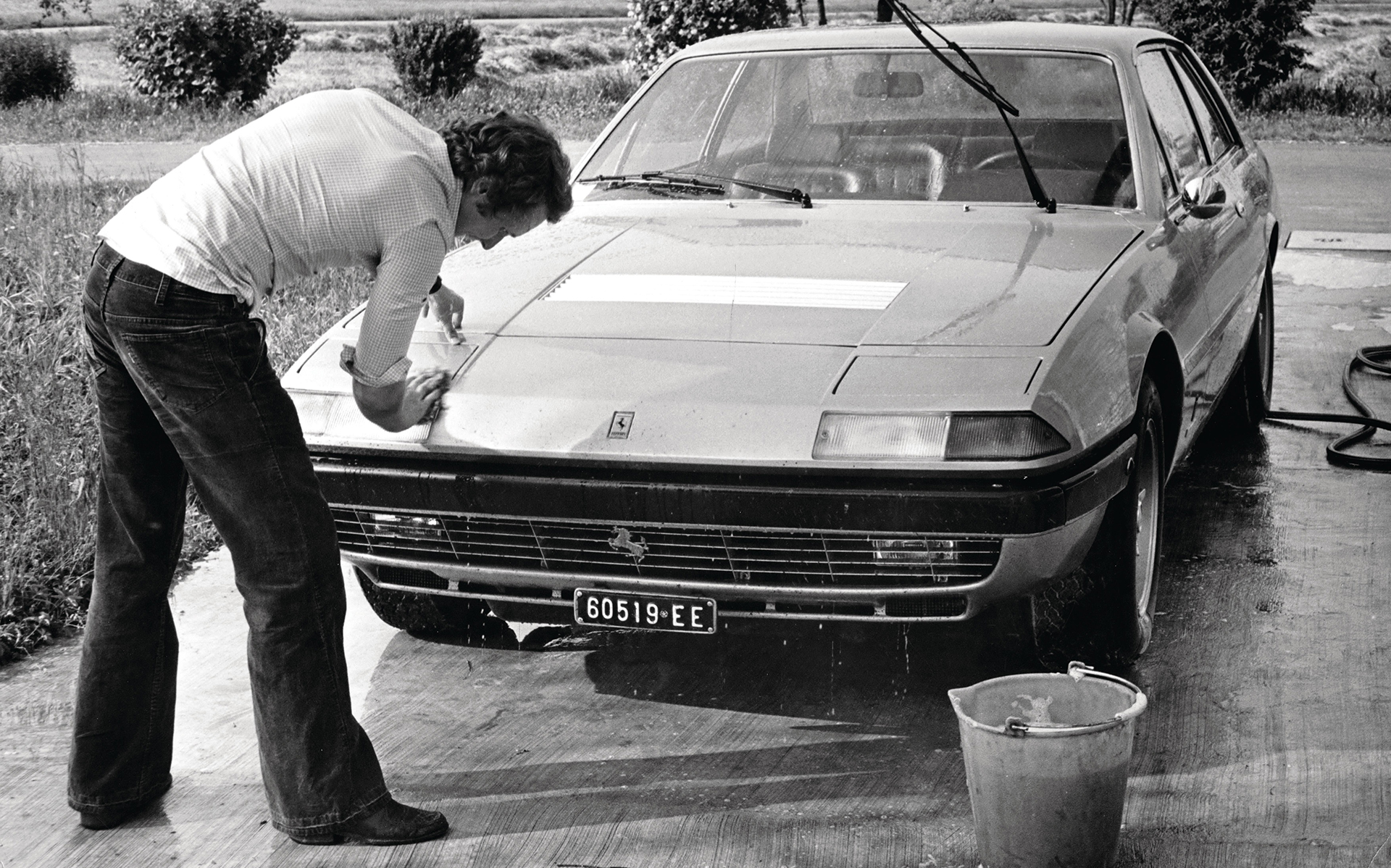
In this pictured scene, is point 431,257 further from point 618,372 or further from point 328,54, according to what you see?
point 328,54

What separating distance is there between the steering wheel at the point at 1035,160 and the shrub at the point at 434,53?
56.8 ft

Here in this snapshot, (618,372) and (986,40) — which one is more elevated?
(986,40)

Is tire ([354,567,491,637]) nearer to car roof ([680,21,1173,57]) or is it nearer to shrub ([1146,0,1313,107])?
car roof ([680,21,1173,57])

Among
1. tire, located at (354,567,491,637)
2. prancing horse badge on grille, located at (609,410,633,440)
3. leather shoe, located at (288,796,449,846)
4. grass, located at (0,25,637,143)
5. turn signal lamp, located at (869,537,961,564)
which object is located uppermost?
prancing horse badge on grille, located at (609,410,633,440)

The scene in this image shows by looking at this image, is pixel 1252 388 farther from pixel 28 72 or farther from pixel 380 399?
pixel 28 72

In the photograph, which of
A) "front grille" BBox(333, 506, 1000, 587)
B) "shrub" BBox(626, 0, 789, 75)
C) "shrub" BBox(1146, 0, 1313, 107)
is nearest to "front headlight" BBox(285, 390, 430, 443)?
"front grille" BBox(333, 506, 1000, 587)

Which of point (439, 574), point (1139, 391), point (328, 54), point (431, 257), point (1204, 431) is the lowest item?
point (328, 54)

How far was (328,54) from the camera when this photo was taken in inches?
1192

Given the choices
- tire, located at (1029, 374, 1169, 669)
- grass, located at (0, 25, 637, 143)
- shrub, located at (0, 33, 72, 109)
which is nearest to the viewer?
tire, located at (1029, 374, 1169, 669)

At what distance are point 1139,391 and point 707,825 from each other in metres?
1.53

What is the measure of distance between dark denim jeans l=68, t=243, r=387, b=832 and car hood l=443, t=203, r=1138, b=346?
36.7 inches

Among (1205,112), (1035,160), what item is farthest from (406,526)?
(1205,112)

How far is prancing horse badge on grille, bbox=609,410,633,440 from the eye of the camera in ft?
11.4

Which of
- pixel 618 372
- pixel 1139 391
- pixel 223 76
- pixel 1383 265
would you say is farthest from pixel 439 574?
pixel 223 76
